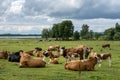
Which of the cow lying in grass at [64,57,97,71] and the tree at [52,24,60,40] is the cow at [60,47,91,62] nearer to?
the cow lying in grass at [64,57,97,71]

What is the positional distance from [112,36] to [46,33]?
4356 cm

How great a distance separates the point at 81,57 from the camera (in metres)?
28.1

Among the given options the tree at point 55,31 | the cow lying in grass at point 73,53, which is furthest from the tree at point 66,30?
the cow lying in grass at point 73,53

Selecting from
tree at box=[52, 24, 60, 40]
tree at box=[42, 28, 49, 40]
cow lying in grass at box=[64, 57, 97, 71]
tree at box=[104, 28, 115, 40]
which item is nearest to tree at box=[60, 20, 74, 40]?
tree at box=[52, 24, 60, 40]

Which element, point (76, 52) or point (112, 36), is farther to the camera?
point (112, 36)

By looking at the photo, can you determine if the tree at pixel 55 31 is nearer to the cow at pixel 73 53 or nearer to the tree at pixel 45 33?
the tree at pixel 45 33

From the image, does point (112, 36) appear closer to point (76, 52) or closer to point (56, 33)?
point (56, 33)

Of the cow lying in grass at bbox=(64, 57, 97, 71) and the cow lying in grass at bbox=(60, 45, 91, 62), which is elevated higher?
the cow lying in grass at bbox=(60, 45, 91, 62)

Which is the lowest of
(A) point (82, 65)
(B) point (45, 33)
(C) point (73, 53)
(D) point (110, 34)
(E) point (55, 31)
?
(A) point (82, 65)

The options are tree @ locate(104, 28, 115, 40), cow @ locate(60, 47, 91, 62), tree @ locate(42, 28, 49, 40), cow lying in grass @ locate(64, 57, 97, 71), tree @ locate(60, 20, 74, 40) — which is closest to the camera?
cow lying in grass @ locate(64, 57, 97, 71)

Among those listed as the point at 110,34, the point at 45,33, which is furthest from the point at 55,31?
the point at 45,33

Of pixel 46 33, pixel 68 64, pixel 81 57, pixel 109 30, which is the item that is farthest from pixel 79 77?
pixel 46 33

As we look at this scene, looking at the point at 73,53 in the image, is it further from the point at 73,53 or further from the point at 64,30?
the point at 64,30

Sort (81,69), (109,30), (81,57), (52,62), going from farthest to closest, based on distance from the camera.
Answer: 1. (109,30)
2. (81,57)
3. (52,62)
4. (81,69)
